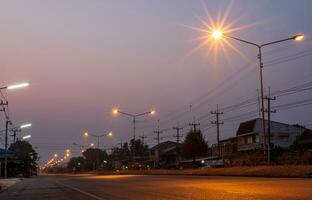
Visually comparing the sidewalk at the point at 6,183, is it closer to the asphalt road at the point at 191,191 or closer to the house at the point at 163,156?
the asphalt road at the point at 191,191

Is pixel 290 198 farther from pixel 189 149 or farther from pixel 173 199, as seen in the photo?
pixel 189 149

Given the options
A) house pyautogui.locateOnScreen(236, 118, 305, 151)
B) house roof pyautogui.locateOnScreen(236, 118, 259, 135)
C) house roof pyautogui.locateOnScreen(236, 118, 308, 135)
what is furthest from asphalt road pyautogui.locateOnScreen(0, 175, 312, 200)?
house roof pyautogui.locateOnScreen(236, 118, 259, 135)

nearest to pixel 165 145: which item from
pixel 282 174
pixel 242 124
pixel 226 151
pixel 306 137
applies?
pixel 226 151

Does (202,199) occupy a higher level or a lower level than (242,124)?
lower

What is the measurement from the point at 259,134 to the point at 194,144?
11.9m

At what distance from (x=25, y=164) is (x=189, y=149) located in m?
32.9

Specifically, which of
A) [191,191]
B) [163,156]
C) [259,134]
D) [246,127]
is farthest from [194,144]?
[191,191]

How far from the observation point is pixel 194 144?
105 m

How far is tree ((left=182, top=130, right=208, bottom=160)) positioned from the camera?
343 feet

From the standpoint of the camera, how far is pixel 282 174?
144 feet

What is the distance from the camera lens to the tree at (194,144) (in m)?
105

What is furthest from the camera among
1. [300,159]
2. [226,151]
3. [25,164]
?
[226,151]

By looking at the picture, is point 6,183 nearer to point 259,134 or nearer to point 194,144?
point 194,144

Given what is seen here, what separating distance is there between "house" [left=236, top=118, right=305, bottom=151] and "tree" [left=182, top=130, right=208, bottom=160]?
812 centimetres
